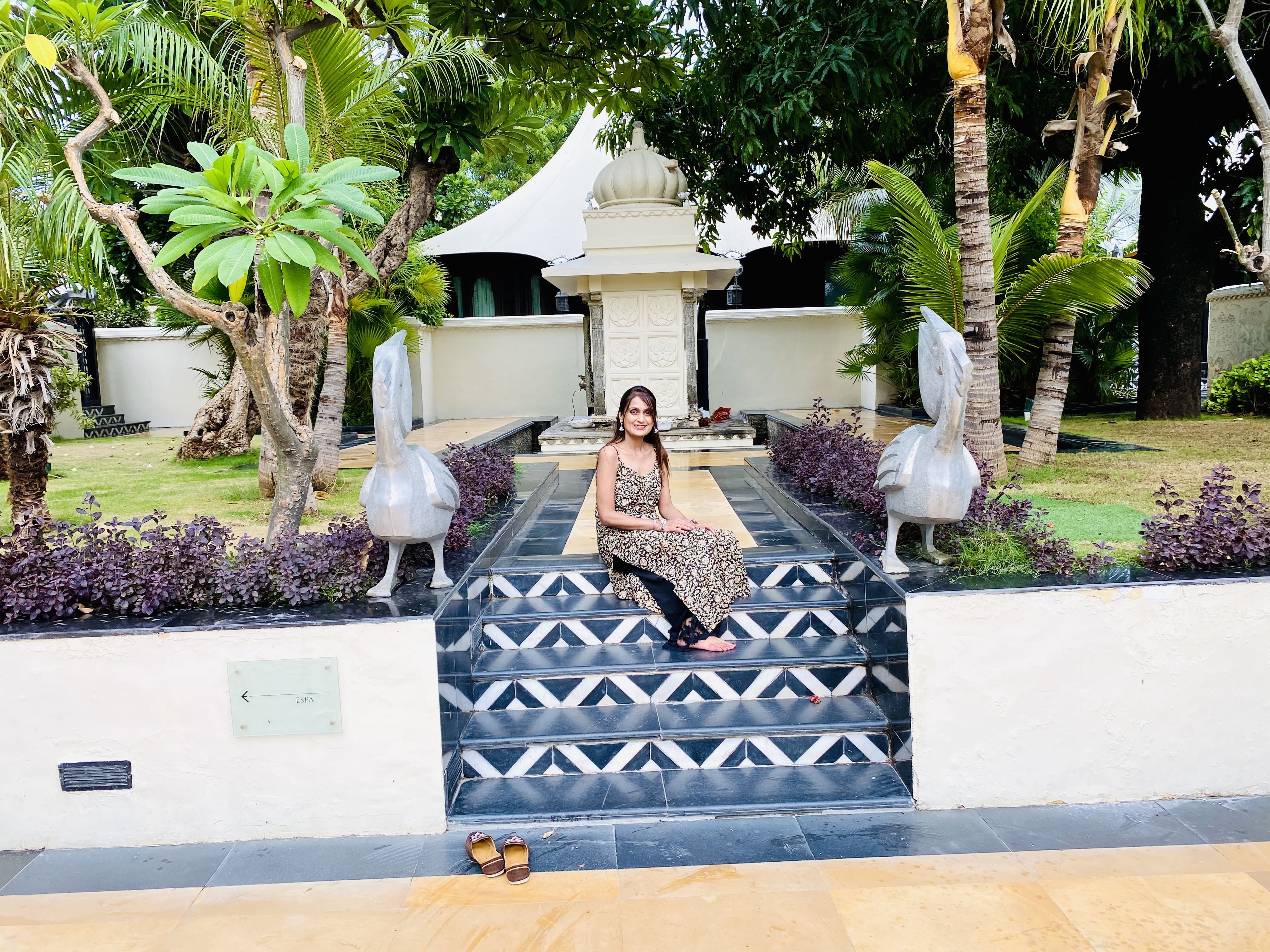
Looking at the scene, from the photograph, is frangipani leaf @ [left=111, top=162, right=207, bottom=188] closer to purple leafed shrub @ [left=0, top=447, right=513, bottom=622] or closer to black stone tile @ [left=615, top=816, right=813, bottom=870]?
purple leafed shrub @ [left=0, top=447, right=513, bottom=622]

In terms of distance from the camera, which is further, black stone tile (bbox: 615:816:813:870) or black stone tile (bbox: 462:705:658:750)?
black stone tile (bbox: 462:705:658:750)

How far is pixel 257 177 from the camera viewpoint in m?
2.69

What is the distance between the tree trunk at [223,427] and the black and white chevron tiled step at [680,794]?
848 centimetres

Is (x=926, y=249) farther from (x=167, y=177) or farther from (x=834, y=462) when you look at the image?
(x=167, y=177)

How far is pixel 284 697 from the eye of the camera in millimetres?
3441

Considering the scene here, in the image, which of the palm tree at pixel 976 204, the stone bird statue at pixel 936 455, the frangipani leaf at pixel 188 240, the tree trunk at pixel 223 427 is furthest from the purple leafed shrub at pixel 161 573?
the tree trunk at pixel 223 427

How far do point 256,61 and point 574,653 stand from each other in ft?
11.7

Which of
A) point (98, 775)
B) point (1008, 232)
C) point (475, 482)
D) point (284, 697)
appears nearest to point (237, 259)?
point (284, 697)

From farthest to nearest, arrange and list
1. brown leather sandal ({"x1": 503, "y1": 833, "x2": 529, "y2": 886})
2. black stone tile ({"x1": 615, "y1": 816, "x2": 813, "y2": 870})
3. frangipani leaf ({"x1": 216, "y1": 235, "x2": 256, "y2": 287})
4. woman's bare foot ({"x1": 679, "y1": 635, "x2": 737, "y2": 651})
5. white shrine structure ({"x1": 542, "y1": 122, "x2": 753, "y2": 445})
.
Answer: white shrine structure ({"x1": 542, "y1": 122, "x2": 753, "y2": 445}) → woman's bare foot ({"x1": 679, "y1": 635, "x2": 737, "y2": 651}) → black stone tile ({"x1": 615, "y1": 816, "x2": 813, "y2": 870}) → brown leather sandal ({"x1": 503, "y1": 833, "x2": 529, "y2": 886}) → frangipani leaf ({"x1": 216, "y1": 235, "x2": 256, "y2": 287})

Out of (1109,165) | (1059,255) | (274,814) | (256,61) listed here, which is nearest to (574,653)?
(274,814)

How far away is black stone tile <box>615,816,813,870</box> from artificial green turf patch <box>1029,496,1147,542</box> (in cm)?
231

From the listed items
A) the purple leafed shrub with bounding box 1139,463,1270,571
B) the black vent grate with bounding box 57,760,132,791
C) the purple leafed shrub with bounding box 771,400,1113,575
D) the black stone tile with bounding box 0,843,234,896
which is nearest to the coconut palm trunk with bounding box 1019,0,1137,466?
the purple leafed shrub with bounding box 771,400,1113,575

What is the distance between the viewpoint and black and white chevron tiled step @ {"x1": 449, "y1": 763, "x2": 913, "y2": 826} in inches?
137

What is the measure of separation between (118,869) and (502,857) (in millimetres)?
1405
